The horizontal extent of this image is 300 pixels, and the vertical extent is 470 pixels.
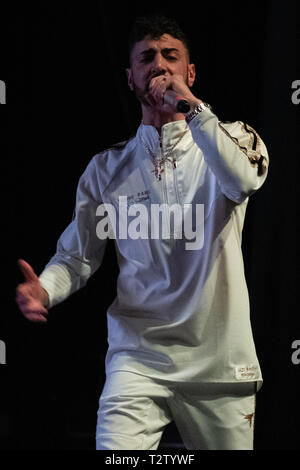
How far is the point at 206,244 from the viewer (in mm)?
1991

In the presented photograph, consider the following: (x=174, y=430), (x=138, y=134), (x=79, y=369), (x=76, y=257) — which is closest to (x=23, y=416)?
(x=79, y=369)

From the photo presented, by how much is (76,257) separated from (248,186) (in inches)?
28.5

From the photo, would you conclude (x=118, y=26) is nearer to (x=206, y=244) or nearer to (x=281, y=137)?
(x=281, y=137)

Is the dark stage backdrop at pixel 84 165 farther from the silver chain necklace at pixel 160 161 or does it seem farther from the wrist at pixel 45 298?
the wrist at pixel 45 298

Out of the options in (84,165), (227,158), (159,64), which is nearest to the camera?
(227,158)

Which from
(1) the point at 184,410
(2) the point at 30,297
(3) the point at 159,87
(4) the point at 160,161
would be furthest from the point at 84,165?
(1) the point at 184,410

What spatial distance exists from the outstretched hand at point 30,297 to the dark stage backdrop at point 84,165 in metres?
0.87

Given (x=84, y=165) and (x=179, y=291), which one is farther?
(x=84, y=165)

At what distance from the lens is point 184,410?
1.95m

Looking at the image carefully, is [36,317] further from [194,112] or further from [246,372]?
[194,112]

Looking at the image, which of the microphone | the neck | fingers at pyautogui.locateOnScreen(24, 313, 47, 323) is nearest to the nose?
the neck

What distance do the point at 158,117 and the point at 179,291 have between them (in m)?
0.62

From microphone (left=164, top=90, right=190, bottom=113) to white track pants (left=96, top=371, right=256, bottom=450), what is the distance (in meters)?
0.82

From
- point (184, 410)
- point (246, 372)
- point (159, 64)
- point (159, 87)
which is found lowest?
point (184, 410)
